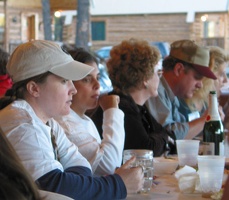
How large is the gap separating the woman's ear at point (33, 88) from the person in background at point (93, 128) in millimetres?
448

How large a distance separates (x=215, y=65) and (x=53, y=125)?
110 inches

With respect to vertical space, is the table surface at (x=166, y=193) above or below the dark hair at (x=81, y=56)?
below

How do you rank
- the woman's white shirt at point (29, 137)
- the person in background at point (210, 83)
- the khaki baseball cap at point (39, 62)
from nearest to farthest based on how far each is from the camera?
the woman's white shirt at point (29, 137)
the khaki baseball cap at point (39, 62)
the person in background at point (210, 83)

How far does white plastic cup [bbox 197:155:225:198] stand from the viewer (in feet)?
6.84

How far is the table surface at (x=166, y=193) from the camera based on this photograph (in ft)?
6.86

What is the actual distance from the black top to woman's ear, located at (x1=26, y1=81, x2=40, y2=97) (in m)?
1.16

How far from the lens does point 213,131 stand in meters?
2.90

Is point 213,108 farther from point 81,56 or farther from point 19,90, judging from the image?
point 19,90

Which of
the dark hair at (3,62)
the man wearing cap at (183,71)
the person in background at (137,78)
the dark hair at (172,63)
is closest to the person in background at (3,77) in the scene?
the dark hair at (3,62)

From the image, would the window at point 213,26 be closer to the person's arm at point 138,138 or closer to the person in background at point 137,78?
the person in background at point 137,78

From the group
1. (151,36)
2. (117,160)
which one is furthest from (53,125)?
(151,36)

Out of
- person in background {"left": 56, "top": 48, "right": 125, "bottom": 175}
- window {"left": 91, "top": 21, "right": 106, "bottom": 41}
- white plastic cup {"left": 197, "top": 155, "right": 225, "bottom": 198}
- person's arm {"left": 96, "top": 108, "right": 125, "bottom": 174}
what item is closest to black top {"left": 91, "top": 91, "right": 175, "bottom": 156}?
person in background {"left": 56, "top": 48, "right": 125, "bottom": 175}

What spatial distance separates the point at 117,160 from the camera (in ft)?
8.62

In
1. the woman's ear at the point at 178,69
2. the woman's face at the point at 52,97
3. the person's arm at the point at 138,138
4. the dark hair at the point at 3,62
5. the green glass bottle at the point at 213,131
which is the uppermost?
the woman's face at the point at 52,97
